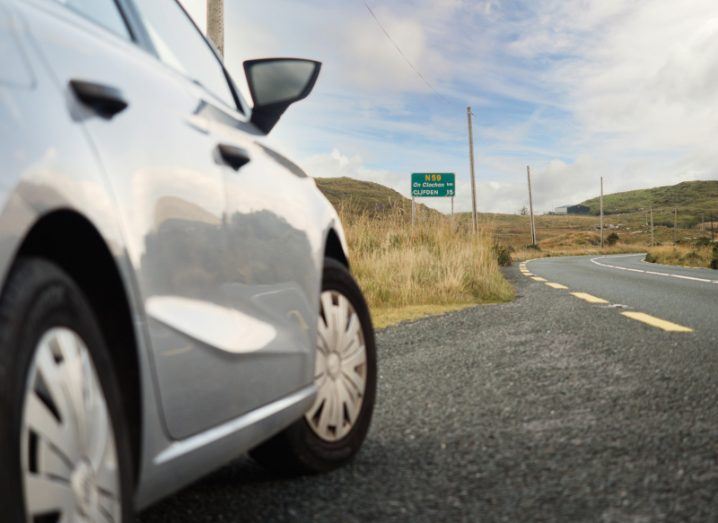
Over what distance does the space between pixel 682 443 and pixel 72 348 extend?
7.85 feet

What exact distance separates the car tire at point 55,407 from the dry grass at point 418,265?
7073 millimetres

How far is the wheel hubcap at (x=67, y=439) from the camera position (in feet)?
3.78

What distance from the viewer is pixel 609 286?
44.1ft

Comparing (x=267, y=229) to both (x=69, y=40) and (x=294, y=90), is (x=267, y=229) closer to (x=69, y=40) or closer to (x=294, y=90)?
(x=294, y=90)

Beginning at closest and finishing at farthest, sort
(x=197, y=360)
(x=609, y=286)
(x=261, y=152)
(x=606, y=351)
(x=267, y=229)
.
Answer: (x=197, y=360) < (x=267, y=229) < (x=261, y=152) < (x=606, y=351) < (x=609, y=286)

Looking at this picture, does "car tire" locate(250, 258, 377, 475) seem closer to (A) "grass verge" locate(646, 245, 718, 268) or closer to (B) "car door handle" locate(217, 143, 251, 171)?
(B) "car door handle" locate(217, 143, 251, 171)

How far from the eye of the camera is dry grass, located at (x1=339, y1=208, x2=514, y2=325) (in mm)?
10633

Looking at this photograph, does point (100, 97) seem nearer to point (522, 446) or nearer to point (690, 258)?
point (522, 446)

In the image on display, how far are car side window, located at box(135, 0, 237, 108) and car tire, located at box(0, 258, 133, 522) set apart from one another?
3.76 ft

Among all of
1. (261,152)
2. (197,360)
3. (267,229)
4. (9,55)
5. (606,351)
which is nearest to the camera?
(9,55)

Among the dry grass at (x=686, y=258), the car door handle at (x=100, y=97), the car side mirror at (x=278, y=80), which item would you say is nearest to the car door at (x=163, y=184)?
the car door handle at (x=100, y=97)

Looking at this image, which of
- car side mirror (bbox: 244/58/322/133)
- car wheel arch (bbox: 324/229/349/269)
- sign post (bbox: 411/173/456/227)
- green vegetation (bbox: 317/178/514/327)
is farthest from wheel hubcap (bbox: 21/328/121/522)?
sign post (bbox: 411/173/456/227)

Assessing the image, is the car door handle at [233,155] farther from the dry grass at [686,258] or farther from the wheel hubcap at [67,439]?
the dry grass at [686,258]

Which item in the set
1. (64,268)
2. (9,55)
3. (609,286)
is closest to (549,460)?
(64,268)
